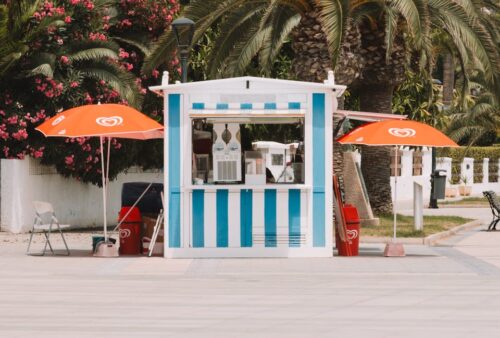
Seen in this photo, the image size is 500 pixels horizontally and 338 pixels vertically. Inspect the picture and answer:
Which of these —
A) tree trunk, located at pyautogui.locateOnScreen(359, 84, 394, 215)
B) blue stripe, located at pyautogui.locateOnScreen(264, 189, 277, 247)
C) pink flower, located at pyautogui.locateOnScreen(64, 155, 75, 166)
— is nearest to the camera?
blue stripe, located at pyautogui.locateOnScreen(264, 189, 277, 247)

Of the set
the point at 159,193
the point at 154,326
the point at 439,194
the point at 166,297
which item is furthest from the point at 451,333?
the point at 439,194

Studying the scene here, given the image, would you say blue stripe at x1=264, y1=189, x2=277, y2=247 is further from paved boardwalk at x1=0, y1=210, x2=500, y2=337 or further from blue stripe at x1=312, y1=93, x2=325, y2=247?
blue stripe at x1=312, y1=93, x2=325, y2=247

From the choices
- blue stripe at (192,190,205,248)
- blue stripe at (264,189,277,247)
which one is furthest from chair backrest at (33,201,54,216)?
blue stripe at (264,189,277,247)

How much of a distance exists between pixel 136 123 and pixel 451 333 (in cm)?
1023

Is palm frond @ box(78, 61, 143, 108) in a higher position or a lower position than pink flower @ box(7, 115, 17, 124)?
higher

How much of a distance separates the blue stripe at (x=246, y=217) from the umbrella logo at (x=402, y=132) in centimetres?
262

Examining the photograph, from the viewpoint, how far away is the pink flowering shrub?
27516 millimetres

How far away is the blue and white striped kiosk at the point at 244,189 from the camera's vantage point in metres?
21.0

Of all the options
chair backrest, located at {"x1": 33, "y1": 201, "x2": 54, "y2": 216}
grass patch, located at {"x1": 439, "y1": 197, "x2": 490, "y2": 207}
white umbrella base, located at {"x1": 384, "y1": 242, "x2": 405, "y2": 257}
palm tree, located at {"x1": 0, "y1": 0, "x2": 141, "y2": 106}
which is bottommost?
grass patch, located at {"x1": 439, "y1": 197, "x2": 490, "y2": 207}

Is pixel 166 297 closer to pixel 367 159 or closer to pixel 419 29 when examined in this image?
pixel 419 29

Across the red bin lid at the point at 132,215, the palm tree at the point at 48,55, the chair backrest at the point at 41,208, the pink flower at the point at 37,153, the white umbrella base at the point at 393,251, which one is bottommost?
the white umbrella base at the point at 393,251

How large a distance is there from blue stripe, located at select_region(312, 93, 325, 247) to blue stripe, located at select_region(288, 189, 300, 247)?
273 mm

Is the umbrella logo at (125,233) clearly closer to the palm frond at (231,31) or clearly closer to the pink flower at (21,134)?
the pink flower at (21,134)

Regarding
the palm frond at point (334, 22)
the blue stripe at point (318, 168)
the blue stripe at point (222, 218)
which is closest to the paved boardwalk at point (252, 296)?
the blue stripe at point (222, 218)
